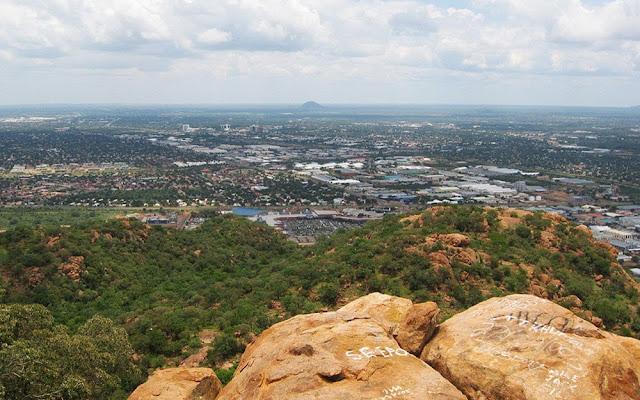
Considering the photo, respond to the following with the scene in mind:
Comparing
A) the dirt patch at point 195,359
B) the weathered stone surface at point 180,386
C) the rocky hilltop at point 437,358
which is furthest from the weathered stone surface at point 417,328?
the dirt patch at point 195,359

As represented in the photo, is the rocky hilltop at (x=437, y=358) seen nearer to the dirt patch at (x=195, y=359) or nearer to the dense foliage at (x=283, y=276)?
the dense foliage at (x=283, y=276)

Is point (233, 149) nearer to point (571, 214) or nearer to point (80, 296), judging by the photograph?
point (571, 214)

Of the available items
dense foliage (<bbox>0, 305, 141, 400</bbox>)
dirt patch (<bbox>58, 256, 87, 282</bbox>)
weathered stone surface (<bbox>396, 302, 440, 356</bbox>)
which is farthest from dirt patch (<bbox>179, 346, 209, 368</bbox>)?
dirt patch (<bbox>58, 256, 87, 282</bbox>)

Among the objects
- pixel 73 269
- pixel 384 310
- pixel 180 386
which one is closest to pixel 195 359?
pixel 180 386

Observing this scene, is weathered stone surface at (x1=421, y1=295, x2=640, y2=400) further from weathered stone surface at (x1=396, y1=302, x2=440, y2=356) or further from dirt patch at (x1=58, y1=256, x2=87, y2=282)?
dirt patch at (x1=58, y1=256, x2=87, y2=282)

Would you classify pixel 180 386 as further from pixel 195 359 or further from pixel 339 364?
pixel 195 359
